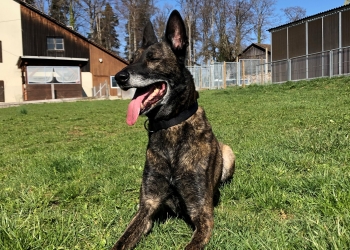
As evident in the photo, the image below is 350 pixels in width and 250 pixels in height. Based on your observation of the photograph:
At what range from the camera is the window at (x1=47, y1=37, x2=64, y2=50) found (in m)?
35.4

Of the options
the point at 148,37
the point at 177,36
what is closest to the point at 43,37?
the point at 148,37

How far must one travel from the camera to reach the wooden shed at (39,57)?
33188 millimetres

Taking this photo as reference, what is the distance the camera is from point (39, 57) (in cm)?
3300

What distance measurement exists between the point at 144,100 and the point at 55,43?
1443 inches

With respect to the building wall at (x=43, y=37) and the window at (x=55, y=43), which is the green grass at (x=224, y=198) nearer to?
the building wall at (x=43, y=37)

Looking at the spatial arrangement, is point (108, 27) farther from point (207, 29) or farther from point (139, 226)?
point (139, 226)

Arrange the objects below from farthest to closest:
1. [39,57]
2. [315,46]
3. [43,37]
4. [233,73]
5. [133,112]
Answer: [43,37] < [39,57] < [233,73] < [315,46] < [133,112]

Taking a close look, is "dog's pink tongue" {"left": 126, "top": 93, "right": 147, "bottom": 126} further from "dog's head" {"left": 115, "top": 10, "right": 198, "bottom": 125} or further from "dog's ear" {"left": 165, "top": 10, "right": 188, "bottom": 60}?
"dog's ear" {"left": 165, "top": 10, "right": 188, "bottom": 60}

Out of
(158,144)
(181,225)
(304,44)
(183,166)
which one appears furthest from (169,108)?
(304,44)

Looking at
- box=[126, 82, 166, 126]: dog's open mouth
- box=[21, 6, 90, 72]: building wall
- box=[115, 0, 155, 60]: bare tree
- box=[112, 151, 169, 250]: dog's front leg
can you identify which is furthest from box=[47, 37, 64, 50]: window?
box=[112, 151, 169, 250]: dog's front leg

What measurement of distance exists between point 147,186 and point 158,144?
0.37 meters

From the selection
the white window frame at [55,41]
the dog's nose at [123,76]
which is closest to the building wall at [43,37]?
the white window frame at [55,41]

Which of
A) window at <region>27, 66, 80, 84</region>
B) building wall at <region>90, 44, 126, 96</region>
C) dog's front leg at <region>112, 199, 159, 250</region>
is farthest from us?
building wall at <region>90, 44, 126, 96</region>

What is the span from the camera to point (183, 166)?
8.63 feet
